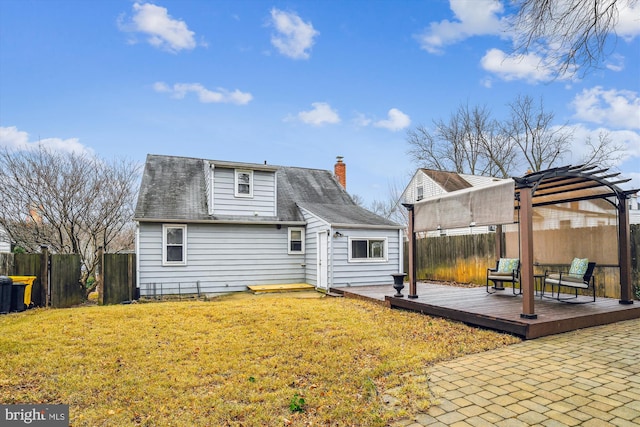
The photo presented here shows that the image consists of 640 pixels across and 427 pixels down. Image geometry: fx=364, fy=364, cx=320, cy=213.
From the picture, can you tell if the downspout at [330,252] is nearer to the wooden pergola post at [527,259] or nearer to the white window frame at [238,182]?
the white window frame at [238,182]

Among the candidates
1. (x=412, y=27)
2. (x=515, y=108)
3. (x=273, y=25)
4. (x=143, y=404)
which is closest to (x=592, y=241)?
(x=412, y=27)

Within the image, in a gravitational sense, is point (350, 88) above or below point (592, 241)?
above

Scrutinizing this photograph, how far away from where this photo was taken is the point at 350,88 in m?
14.3

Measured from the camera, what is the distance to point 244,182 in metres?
12.9

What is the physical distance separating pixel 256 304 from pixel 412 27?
952cm

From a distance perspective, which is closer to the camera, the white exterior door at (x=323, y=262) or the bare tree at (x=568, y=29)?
the bare tree at (x=568, y=29)

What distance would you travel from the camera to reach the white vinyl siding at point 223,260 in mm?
11359

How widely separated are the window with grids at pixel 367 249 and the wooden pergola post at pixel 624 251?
6.63 meters

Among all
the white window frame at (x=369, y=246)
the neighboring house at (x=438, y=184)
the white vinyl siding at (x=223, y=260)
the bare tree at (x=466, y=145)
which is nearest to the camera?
the white vinyl siding at (x=223, y=260)

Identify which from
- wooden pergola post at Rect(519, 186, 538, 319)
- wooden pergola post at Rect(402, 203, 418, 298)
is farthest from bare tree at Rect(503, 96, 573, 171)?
wooden pergola post at Rect(519, 186, 538, 319)

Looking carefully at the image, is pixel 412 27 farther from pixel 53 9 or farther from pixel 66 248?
pixel 66 248

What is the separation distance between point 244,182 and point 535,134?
1984 centimetres

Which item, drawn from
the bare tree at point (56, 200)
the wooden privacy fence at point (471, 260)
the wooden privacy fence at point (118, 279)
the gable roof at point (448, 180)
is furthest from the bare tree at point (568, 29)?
the gable roof at point (448, 180)

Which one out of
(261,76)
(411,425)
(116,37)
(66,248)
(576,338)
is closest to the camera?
(411,425)
